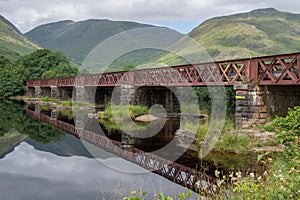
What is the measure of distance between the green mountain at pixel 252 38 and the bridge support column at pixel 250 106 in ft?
295

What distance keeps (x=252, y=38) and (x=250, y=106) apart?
12657cm

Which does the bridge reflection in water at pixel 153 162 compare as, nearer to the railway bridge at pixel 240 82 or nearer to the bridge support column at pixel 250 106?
the bridge support column at pixel 250 106

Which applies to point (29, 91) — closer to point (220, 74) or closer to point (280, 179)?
point (220, 74)

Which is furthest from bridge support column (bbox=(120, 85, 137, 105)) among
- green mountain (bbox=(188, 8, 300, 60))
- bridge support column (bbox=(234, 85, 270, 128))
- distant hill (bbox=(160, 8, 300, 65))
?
green mountain (bbox=(188, 8, 300, 60))

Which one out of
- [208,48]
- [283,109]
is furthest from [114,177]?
[208,48]

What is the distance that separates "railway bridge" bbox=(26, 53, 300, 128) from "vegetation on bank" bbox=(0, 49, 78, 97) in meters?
28.0

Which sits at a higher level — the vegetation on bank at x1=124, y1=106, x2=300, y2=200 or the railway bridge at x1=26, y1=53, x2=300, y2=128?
the railway bridge at x1=26, y1=53, x2=300, y2=128

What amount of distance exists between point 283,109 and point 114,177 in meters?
10.8

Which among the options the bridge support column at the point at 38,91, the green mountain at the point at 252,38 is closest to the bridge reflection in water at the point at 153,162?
the bridge support column at the point at 38,91

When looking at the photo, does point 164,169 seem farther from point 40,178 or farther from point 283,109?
point 283,109

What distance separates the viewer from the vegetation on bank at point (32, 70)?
63.6 metres

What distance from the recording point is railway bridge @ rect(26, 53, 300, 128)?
1705 cm

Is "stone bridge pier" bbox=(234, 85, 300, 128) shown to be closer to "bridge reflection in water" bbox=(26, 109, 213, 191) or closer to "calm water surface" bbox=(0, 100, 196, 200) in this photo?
"bridge reflection in water" bbox=(26, 109, 213, 191)

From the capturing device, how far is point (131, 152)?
14906 mm
